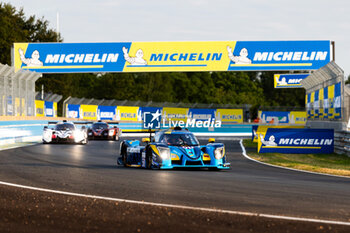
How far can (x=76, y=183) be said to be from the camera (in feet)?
34.2

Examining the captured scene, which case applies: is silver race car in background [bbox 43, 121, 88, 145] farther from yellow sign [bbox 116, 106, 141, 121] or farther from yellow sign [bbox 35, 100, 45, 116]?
yellow sign [bbox 116, 106, 141, 121]

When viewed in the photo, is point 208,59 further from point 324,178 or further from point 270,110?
point 270,110

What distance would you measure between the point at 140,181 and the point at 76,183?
1.19 metres

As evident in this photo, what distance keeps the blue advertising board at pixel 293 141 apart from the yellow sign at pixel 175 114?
30.9 metres

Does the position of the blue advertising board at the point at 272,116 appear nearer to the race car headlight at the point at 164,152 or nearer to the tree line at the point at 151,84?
the tree line at the point at 151,84

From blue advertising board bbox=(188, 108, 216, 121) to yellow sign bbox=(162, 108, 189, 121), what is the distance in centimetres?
47

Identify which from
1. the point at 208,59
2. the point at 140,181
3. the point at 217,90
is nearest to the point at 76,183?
the point at 140,181

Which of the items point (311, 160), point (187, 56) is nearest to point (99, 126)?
point (187, 56)

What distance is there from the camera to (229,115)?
57344mm

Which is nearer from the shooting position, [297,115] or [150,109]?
[150,109]

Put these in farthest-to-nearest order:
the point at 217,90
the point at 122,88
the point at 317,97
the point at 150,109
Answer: the point at 217,90, the point at 122,88, the point at 150,109, the point at 317,97

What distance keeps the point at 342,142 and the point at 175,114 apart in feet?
107

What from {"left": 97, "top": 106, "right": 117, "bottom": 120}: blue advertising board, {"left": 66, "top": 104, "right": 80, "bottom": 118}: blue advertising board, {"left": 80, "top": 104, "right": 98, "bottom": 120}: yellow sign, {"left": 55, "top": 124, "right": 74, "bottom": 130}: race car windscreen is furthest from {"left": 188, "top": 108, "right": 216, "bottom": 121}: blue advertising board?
{"left": 55, "top": 124, "right": 74, "bottom": 130}: race car windscreen

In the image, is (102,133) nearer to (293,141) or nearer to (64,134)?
(64,134)
